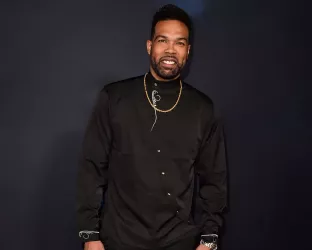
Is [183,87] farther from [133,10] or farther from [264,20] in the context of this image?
[264,20]

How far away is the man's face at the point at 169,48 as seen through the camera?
1710mm

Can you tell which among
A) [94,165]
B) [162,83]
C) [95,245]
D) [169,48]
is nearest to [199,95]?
[162,83]

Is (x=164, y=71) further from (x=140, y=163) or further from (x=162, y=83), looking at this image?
(x=140, y=163)

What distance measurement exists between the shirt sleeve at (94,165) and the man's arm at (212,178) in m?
0.49

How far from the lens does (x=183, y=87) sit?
1874 mm

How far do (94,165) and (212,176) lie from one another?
0.60m

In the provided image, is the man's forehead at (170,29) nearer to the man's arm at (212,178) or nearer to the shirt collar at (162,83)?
the shirt collar at (162,83)

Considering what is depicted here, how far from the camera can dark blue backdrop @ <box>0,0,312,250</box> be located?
188 centimetres

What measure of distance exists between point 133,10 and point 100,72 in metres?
0.36

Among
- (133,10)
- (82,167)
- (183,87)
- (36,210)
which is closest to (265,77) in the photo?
(183,87)

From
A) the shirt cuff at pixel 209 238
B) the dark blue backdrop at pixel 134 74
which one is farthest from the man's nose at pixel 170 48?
the shirt cuff at pixel 209 238

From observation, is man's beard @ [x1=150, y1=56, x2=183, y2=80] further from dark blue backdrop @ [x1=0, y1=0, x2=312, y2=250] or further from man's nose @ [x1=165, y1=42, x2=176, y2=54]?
dark blue backdrop @ [x1=0, y1=0, x2=312, y2=250]

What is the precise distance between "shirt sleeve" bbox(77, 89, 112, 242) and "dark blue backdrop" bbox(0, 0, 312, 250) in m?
0.18

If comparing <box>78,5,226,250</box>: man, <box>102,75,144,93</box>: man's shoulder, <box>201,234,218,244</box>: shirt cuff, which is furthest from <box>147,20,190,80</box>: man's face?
<box>201,234,218,244</box>: shirt cuff
